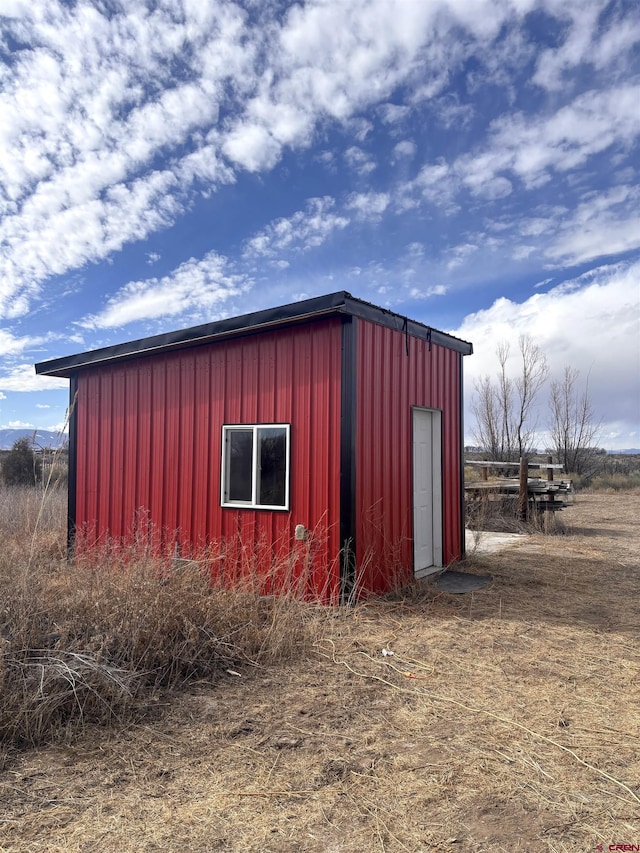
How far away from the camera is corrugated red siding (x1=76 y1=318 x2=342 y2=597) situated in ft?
19.7

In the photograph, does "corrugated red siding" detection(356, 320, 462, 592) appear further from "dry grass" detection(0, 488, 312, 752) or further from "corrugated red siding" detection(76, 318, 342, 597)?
"dry grass" detection(0, 488, 312, 752)

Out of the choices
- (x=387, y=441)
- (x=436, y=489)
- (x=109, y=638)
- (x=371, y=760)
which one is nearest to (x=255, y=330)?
(x=387, y=441)

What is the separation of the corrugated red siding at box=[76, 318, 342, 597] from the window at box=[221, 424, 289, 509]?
0.11 meters

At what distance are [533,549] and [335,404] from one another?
5.78 m

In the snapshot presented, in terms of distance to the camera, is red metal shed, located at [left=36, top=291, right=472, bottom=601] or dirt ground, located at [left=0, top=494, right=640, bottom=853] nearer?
dirt ground, located at [left=0, top=494, right=640, bottom=853]

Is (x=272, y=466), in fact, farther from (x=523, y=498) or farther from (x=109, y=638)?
(x=523, y=498)

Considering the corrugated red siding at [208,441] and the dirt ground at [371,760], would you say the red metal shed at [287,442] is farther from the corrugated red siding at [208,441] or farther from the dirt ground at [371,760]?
the dirt ground at [371,760]

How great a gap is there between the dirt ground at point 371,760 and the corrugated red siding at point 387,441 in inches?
53.6

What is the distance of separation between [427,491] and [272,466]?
2379 millimetres

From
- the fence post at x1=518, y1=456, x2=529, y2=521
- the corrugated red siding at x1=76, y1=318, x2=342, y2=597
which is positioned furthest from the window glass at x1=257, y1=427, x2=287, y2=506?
the fence post at x1=518, y1=456, x2=529, y2=521

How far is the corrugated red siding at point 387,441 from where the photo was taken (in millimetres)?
5988

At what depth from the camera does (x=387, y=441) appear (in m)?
6.48

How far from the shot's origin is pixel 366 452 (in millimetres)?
6051

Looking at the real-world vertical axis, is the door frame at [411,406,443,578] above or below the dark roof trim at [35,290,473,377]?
below
